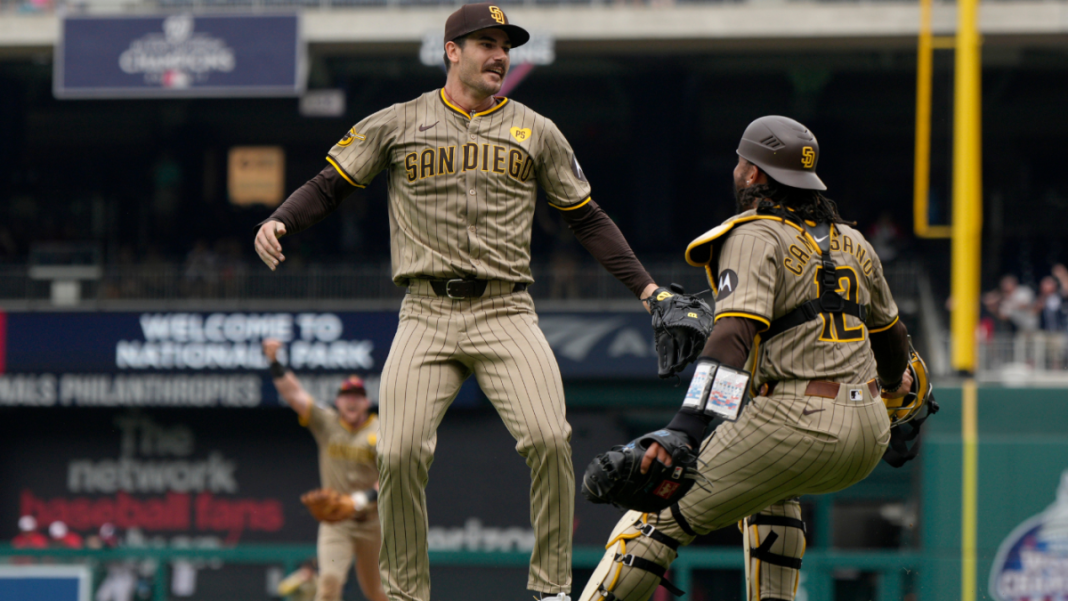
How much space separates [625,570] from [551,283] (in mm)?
13347

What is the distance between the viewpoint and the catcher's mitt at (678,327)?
4.01 meters

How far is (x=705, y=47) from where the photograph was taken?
1841cm

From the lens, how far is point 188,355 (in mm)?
17172

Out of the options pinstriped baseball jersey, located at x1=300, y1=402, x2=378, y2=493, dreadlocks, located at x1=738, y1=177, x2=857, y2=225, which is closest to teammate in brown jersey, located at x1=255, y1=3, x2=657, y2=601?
dreadlocks, located at x1=738, y1=177, x2=857, y2=225

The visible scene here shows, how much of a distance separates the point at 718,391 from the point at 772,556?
1.05 metres

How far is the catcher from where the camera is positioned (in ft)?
27.8

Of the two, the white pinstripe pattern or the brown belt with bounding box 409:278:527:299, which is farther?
the brown belt with bounding box 409:278:527:299

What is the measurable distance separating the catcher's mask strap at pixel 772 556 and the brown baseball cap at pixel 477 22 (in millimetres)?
2026

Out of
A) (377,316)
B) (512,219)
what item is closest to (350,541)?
(512,219)

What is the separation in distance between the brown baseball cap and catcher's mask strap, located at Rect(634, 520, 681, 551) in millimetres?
1759

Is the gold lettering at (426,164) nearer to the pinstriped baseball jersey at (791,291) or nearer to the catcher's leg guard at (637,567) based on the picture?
the pinstriped baseball jersey at (791,291)

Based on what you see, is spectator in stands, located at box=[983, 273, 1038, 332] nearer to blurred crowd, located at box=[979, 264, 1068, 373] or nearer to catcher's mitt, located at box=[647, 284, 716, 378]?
blurred crowd, located at box=[979, 264, 1068, 373]

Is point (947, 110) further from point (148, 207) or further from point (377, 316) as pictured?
point (148, 207)

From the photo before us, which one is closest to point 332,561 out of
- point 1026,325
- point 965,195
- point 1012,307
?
point 965,195
